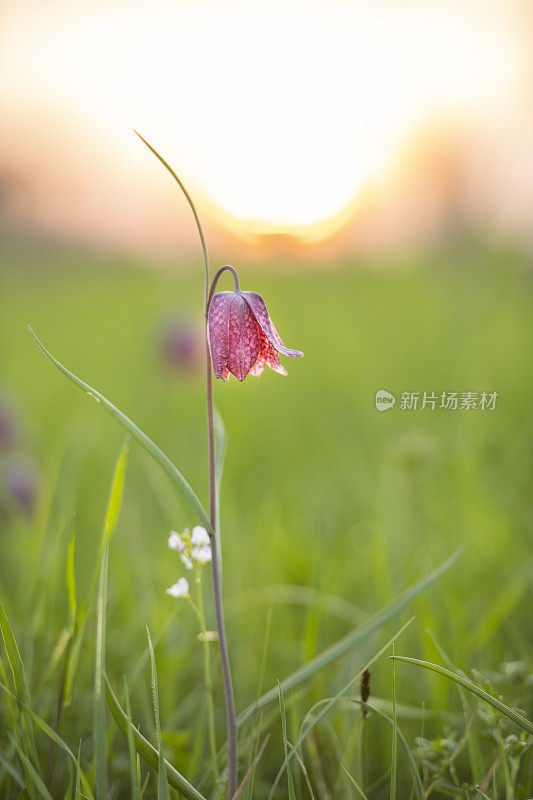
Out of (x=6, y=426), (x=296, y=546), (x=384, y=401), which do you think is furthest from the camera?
(x=6, y=426)

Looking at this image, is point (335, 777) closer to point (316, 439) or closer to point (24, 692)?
point (24, 692)

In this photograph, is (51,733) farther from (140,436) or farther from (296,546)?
(296,546)

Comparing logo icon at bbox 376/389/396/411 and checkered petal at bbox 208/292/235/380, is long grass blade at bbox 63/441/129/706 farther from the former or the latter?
logo icon at bbox 376/389/396/411

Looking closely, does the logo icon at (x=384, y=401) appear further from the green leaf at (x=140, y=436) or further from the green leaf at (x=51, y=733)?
the green leaf at (x=51, y=733)

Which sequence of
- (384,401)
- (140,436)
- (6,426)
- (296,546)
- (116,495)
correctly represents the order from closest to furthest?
(140,436) → (116,495) → (384,401) → (296,546) → (6,426)

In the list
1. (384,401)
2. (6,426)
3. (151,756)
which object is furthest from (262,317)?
(6,426)

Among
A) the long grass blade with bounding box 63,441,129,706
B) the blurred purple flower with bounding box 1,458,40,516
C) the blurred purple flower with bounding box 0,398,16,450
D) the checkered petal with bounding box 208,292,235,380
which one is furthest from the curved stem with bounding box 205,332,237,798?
the blurred purple flower with bounding box 0,398,16,450
